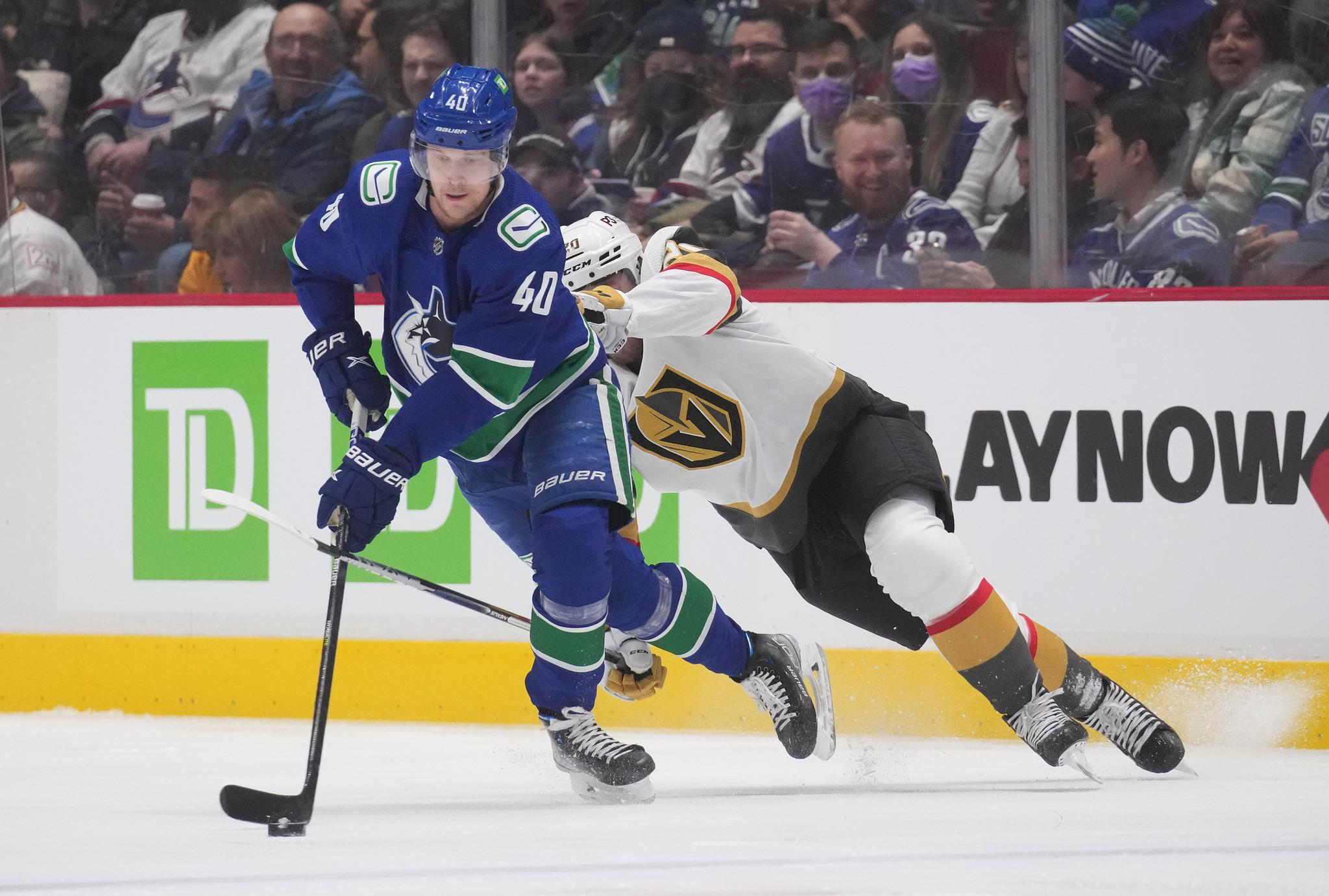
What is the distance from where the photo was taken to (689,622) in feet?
9.71

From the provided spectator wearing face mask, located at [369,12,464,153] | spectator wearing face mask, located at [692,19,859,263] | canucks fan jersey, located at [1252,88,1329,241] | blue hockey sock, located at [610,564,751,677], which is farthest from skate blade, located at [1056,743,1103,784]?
spectator wearing face mask, located at [369,12,464,153]

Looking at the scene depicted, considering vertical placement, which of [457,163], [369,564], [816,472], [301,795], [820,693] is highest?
[457,163]

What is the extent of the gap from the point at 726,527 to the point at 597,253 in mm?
1148

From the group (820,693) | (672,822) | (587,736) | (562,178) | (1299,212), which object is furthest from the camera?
(562,178)

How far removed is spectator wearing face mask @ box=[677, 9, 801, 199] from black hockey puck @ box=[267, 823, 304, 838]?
2.24 meters

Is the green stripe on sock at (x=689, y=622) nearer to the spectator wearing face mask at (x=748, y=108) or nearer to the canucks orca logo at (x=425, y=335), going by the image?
the canucks orca logo at (x=425, y=335)

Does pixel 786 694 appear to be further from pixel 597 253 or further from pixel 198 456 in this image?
pixel 198 456

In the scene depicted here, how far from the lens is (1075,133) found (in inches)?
153

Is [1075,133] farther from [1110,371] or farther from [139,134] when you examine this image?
[139,134]

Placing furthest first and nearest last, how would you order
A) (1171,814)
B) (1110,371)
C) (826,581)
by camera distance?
(1110,371)
(826,581)
(1171,814)

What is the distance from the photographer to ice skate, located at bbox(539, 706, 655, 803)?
267cm

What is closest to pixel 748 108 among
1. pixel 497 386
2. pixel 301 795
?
pixel 497 386

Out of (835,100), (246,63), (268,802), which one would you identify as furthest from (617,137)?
(268,802)

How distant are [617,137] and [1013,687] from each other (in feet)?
6.48
